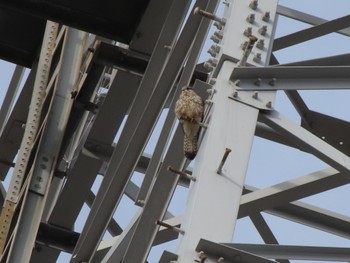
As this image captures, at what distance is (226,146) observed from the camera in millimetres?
7016

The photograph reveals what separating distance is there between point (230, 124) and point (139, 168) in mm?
5661

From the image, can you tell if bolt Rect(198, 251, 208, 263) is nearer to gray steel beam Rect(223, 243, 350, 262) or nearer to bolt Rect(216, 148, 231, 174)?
gray steel beam Rect(223, 243, 350, 262)

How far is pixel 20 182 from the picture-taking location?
1223 cm

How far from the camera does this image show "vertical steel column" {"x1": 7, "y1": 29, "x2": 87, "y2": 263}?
11.1 meters

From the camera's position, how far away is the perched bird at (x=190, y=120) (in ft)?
24.8

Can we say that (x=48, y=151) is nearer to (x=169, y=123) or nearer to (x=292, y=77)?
(x=169, y=123)

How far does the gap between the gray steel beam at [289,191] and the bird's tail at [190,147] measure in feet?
6.75

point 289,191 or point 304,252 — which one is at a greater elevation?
point 289,191

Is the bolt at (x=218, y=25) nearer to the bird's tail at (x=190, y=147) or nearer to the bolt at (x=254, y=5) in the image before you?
the bolt at (x=254, y=5)

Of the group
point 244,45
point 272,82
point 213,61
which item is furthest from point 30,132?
point 272,82

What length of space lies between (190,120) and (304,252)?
116cm

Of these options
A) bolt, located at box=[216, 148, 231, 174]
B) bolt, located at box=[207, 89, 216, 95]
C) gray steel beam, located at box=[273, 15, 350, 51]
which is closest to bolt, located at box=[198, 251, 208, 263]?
bolt, located at box=[216, 148, 231, 174]

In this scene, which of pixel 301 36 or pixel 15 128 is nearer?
pixel 301 36

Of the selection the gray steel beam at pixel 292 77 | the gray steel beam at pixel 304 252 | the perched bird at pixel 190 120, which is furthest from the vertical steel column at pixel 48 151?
the gray steel beam at pixel 304 252
